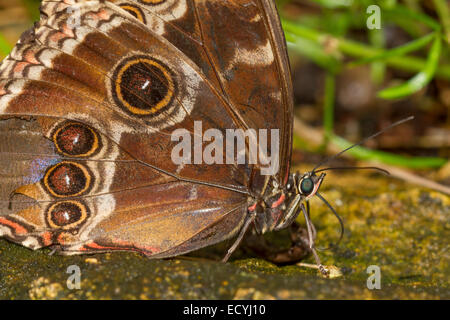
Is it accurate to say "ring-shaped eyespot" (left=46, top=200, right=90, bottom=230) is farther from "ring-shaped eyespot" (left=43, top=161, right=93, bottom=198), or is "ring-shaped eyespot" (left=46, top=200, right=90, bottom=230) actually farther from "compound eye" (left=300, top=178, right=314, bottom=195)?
"compound eye" (left=300, top=178, right=314, bottom=195)

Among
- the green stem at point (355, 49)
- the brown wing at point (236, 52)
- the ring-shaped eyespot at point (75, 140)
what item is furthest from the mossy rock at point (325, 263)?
the green stem at point (355, 49)

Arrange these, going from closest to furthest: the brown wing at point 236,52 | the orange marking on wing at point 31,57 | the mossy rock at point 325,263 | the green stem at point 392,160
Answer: the mossy rock at point 325,263, the brown wing at point 236,52, the orange marking on wing at point 31,57, the green stem at point 392,160

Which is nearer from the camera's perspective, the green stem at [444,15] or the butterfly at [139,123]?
the butterfly at [139,123]

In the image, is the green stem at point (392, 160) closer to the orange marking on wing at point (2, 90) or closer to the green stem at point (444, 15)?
the green stem at point (444, 15)

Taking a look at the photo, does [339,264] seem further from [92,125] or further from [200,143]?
[92,125]

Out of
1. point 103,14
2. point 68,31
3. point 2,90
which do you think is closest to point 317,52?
point 103,14

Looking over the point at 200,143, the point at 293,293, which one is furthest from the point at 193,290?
the point at 200,143
